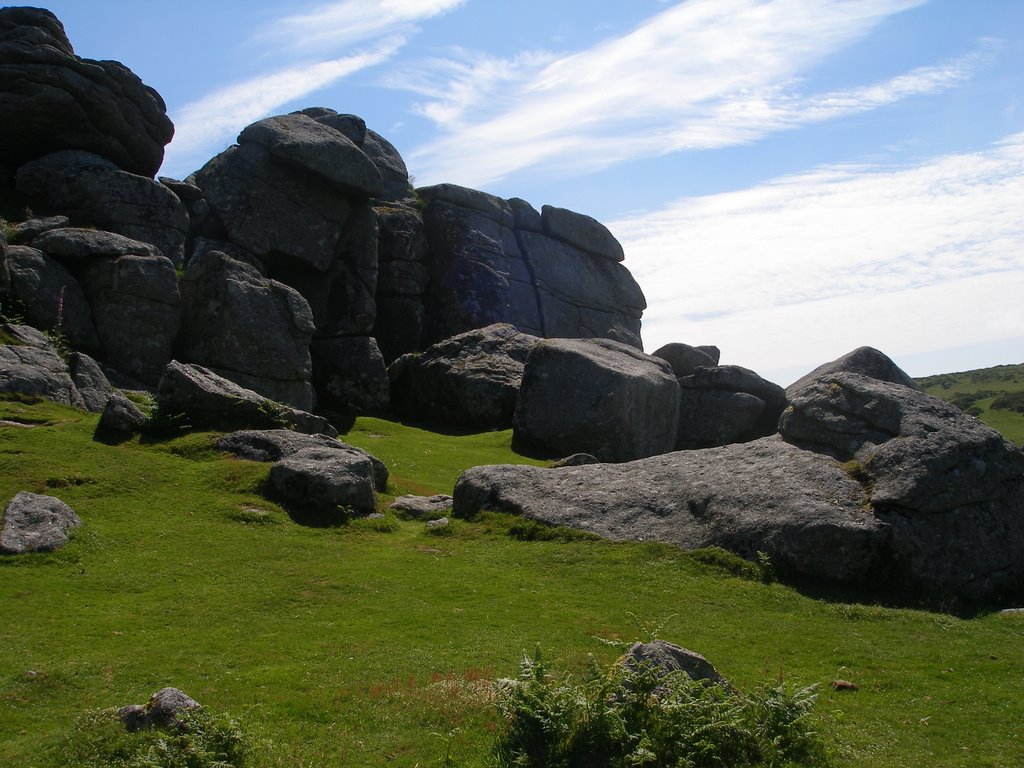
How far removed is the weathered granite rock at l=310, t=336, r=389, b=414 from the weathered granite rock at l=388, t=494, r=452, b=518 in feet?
78.1

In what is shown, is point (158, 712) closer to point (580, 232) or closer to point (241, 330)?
point (241, 330)

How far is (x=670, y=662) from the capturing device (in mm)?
14227

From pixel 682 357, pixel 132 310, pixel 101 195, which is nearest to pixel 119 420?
pixel 132 310

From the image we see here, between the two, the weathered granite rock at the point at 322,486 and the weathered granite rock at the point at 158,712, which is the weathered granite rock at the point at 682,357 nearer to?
the weathered granite rock at the point at 322,486

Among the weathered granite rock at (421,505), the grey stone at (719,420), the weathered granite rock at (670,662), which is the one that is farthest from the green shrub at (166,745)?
the grey stone at (719,420)

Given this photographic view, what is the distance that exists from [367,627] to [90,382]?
21923 millimetres

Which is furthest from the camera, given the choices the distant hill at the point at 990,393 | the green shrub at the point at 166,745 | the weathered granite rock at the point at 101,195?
the distant hill at the point at 990,393

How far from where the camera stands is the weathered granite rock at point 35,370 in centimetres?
3275

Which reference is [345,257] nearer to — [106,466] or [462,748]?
[106,466]

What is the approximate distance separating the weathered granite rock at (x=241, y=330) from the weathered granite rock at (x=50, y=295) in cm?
477

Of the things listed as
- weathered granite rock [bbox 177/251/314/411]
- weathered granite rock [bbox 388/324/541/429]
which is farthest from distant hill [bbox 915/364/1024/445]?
weathered granite rock [bbox 177/251/314/411]

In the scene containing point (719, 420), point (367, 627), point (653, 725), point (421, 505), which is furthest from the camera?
point (719, 420)

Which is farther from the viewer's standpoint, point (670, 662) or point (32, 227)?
point (32, 227)

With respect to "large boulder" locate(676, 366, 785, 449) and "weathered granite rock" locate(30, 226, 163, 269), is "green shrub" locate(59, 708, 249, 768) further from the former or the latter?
"large boulder" locate(676, 366, 785, 449)
